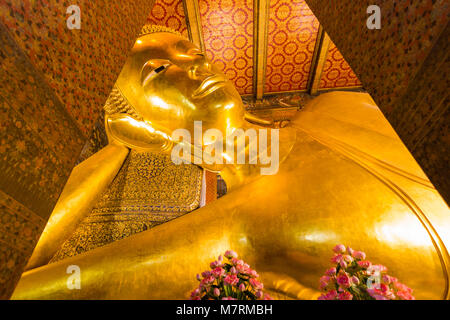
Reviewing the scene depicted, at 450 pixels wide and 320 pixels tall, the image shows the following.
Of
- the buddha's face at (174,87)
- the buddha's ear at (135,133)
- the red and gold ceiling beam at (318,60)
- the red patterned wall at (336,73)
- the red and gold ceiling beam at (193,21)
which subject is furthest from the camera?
the red patterned wall at (336,73)

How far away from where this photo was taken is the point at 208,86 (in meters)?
1.84

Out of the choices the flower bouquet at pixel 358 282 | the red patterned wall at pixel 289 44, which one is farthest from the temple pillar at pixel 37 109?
the red patterned wall at pixel 289 44

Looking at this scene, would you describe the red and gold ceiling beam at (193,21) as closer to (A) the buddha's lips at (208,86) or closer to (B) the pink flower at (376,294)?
(A) the buddha's lips at (208,86)

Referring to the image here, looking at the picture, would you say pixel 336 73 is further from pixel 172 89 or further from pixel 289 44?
pixel 172 89

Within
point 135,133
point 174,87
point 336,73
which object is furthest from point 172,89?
point 336,73

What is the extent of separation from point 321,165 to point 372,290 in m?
0.88

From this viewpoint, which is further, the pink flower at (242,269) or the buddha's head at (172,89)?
the buddha's head at (172,89)

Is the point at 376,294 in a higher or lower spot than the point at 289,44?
lower

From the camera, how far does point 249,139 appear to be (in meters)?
2.09

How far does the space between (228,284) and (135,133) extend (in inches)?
55.8

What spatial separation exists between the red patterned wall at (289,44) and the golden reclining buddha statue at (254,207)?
2.35 m

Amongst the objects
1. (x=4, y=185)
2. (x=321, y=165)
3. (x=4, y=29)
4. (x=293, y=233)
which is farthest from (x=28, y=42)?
(x=321, y=165)

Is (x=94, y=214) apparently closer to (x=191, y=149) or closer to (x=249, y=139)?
(x=191, y=149)

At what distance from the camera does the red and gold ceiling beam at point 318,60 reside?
392cm
